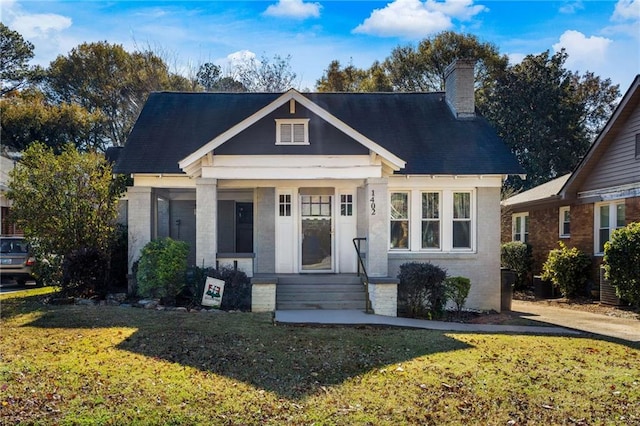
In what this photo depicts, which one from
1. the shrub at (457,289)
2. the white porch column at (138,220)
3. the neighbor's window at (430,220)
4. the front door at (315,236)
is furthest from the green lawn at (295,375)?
the neighbor's window at (430,220)

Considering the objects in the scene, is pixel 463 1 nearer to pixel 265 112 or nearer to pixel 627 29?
pixel 627 29

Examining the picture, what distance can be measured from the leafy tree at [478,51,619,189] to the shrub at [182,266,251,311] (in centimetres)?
2763

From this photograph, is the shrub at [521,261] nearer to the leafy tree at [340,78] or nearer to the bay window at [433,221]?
the bay window at [433,221]

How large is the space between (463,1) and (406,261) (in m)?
7.00

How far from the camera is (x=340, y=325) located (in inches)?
445

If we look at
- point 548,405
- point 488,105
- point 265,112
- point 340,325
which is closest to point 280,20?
point 265,112

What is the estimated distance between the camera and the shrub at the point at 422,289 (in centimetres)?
1297

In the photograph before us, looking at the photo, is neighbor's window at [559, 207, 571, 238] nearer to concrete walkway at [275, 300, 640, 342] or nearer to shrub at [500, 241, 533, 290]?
shrub at [500, 241, 533, 290]

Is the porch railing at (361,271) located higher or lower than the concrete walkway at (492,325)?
higher

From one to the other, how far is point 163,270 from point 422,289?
19.8 feet

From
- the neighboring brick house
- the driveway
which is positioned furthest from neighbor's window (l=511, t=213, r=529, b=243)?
the driveway

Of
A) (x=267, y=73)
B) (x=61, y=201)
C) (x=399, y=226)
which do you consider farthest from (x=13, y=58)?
(x=399, y=226)

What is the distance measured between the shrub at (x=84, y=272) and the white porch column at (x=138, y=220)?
3.25 feet

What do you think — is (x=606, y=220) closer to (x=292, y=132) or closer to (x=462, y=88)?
(x=462, y=88)
